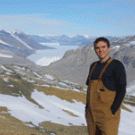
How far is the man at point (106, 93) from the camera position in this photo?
4.92 m

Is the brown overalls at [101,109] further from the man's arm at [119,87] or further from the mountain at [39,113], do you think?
the mountain at [39,113]

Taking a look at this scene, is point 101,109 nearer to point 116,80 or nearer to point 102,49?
point 116,80

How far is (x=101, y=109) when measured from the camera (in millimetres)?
5066

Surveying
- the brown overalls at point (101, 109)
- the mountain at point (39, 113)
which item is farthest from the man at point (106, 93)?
the mountain at point (39, 113)

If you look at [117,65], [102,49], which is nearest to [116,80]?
[117,65]

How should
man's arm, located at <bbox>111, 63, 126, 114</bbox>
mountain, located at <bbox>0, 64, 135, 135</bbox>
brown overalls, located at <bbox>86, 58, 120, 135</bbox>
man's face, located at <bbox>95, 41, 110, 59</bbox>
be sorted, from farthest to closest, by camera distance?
mountain, located at <bbox>0, 64, 135, 135</bbox>
man's face, located at <bbox>95, 41, 110, 59</bbox>
brown overalls, located at <bbox>86, 58, 120, 135</bbox>
man's arm, located at <bbox>111, 63, 126, 114</bbox>

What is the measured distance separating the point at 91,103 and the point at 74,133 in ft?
59.1

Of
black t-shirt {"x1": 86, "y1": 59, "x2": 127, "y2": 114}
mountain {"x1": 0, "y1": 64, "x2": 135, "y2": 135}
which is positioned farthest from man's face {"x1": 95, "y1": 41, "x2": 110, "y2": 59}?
mountain {"x1": 0, "y1": 64, "x2": 135, "y2": 135}

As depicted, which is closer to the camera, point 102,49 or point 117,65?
point 117,65

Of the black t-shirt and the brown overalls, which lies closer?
the black t-shirt

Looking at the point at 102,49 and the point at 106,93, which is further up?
the point at 102,49

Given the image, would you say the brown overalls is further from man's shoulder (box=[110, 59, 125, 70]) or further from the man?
man's shoulder (box=[110, 59, 125, 70])

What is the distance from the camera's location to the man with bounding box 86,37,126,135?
4.92 m

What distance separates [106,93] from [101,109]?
50cm
